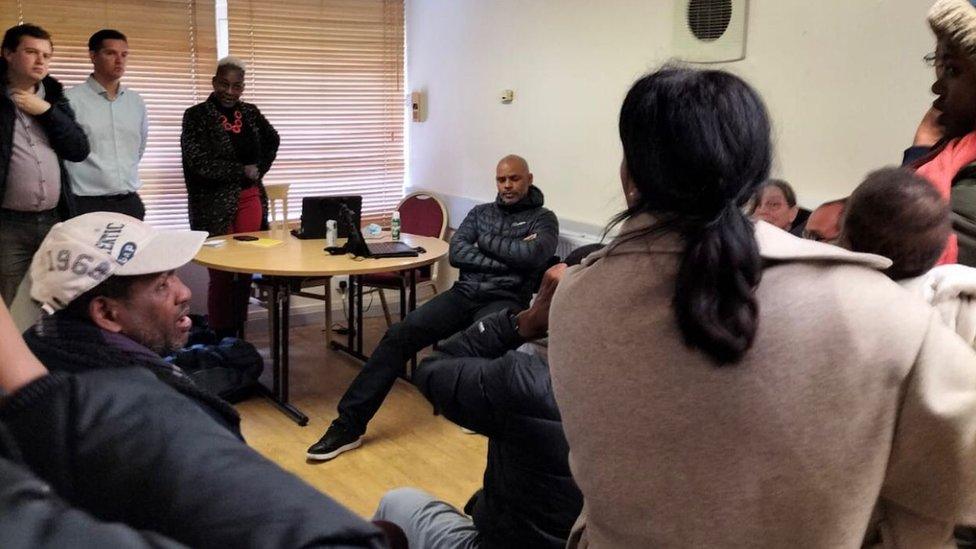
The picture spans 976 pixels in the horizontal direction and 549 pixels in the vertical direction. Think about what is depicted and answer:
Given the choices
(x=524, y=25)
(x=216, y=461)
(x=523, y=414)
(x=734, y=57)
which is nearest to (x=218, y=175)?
(x=524, y=25)

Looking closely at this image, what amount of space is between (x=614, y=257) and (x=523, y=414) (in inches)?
25.4

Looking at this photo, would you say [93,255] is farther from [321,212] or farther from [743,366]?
[321,212]

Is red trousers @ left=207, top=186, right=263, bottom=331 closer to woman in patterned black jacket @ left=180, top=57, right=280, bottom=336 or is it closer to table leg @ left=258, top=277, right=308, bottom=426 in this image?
woman in patterned black jacket @ left=180, top=57, right=280, bottom=336

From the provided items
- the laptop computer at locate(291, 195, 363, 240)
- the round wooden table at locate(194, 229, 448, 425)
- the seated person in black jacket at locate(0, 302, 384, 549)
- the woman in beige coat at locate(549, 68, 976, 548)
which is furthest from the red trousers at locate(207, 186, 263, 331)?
the seated person in black jacket at locate(0, 302, 384, 549)

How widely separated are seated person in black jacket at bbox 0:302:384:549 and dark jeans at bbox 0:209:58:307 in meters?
3.38

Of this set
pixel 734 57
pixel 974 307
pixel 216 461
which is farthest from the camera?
pixel 734 57

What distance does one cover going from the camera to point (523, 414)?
1.56 meters

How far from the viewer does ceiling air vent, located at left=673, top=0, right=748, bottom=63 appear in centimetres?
343

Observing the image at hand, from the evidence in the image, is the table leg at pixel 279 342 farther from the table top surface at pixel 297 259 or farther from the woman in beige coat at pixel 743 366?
the woman in beige coat at pixel 743 366

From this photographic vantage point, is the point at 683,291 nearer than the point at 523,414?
Yes

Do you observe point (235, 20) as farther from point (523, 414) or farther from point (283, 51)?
point (523, 414)

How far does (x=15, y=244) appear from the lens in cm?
355

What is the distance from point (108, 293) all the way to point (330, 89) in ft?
14.4

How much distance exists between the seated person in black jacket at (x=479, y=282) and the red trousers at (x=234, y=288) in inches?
51.0
